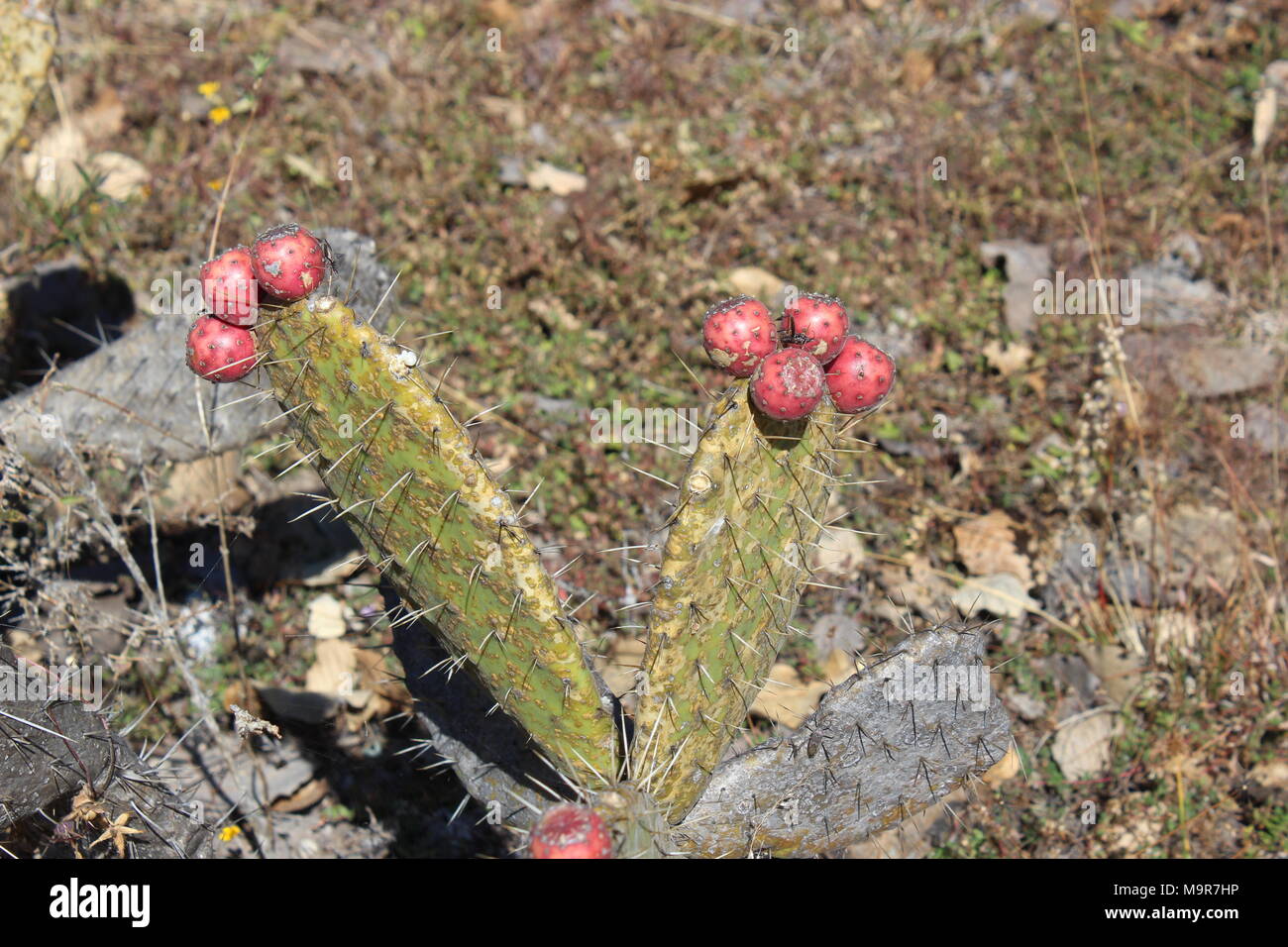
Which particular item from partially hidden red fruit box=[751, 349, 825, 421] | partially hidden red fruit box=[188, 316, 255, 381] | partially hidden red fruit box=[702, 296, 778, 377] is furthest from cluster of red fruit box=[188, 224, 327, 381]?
partially hidden red fruit box=[751, 349, 825, 421]

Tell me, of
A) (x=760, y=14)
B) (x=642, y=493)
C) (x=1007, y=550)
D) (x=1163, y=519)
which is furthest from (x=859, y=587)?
(x=760, y=14)

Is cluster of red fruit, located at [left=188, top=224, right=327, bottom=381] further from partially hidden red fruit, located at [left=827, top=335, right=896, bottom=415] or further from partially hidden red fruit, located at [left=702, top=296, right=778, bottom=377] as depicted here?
partially hidden red fruit, located at [left=827, top=335, right=896, bottom=415]

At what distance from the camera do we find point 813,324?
2139mm

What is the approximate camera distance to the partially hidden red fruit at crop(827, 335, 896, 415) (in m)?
2.24

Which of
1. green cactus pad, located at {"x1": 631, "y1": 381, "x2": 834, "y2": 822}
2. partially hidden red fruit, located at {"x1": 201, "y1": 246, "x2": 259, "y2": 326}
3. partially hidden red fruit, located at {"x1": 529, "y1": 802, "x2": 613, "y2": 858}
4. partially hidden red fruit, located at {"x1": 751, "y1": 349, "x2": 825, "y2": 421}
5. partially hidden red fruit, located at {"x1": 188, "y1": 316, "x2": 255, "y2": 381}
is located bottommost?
partially hidden red fruit, located at {"x1": 529, "y1": 802, "x2": 613, "y2": 858}

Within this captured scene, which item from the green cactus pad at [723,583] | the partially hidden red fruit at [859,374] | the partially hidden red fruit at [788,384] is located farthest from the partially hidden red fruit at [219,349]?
the partially hidden red fruit at [859,374]

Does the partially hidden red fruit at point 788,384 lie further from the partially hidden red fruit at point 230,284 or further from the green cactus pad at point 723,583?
the partially hidden red fruit at point 230,284

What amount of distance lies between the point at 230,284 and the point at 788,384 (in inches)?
42.4

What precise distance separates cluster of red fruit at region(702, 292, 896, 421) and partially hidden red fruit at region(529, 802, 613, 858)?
→ 80 centimetres

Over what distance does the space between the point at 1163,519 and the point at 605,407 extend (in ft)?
7.06

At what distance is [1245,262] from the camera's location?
509 centimetres

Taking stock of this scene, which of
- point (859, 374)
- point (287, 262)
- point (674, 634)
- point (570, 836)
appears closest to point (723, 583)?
point (674, 634)

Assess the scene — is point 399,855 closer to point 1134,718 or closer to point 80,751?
point 80,751

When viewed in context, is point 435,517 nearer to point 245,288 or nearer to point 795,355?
point 245,288
